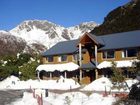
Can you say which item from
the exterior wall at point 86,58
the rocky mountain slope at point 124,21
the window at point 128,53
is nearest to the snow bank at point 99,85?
the window at point 128,53

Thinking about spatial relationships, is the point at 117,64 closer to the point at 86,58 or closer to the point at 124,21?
the point at 86,58

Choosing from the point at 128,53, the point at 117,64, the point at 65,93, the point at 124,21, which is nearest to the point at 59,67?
the point at 117,64

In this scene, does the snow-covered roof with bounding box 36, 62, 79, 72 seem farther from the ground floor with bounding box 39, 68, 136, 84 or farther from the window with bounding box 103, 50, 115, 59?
the window with bounding box 103, 50, 115, 59

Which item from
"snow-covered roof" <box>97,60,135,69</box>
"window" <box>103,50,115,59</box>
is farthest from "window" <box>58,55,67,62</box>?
"snow-covered roof" <box>97,60,135,69</box>

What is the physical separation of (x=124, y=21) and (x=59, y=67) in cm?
7025

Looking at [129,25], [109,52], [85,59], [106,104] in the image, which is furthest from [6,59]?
[129,25]

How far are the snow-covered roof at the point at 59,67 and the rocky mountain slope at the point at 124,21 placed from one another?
53.1m

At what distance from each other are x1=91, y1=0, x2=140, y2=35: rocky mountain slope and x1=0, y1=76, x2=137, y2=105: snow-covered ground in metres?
58.9

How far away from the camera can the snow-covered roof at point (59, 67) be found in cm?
5819

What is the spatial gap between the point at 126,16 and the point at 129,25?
39.5 ft

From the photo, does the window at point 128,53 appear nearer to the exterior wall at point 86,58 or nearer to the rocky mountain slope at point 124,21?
the exterior wall at point 86,58

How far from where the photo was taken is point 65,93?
34.7 m

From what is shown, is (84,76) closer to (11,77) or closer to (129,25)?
(11,77)

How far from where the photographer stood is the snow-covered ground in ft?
94.6
